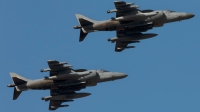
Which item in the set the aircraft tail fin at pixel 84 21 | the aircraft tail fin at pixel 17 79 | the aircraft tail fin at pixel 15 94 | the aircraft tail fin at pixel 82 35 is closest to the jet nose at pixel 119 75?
the aircraft tail fin at pixel 82 35

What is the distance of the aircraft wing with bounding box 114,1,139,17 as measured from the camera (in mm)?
137750

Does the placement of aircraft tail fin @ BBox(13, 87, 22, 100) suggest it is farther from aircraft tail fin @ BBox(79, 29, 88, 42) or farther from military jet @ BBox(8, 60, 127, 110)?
aircraft tail fin @ BBox(79, 29, 88, 42)

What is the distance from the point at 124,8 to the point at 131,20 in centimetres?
263

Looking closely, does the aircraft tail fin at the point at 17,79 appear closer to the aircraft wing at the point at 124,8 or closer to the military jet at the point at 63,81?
the military jet at the point at 63,81

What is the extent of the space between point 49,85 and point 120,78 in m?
10.5

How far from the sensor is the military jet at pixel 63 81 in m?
136

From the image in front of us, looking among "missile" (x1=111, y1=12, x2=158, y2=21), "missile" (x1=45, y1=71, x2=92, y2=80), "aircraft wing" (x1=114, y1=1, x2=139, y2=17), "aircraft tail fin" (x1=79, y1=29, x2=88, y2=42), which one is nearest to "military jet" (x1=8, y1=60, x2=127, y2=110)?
"missile" (x1=45, y1=71, x2=92, y2=80)

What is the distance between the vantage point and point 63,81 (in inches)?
5453

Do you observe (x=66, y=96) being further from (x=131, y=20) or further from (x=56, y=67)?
(x=131, y=20)

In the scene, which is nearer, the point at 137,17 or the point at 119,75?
the point at 137,17

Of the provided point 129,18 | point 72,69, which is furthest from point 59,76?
point 129,18

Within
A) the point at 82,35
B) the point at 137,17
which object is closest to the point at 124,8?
the point at 137,17

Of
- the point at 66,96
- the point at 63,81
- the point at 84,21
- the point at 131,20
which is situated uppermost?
the point at 84,21

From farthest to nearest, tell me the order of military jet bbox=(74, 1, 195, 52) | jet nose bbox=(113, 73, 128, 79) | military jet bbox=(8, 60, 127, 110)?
1. jet nose bbox=(113, 73, 128, 79)
2. military jet bbox=(74, 1, 195, 52)
3. military jet bbox=(8, 60, 127, 110)
